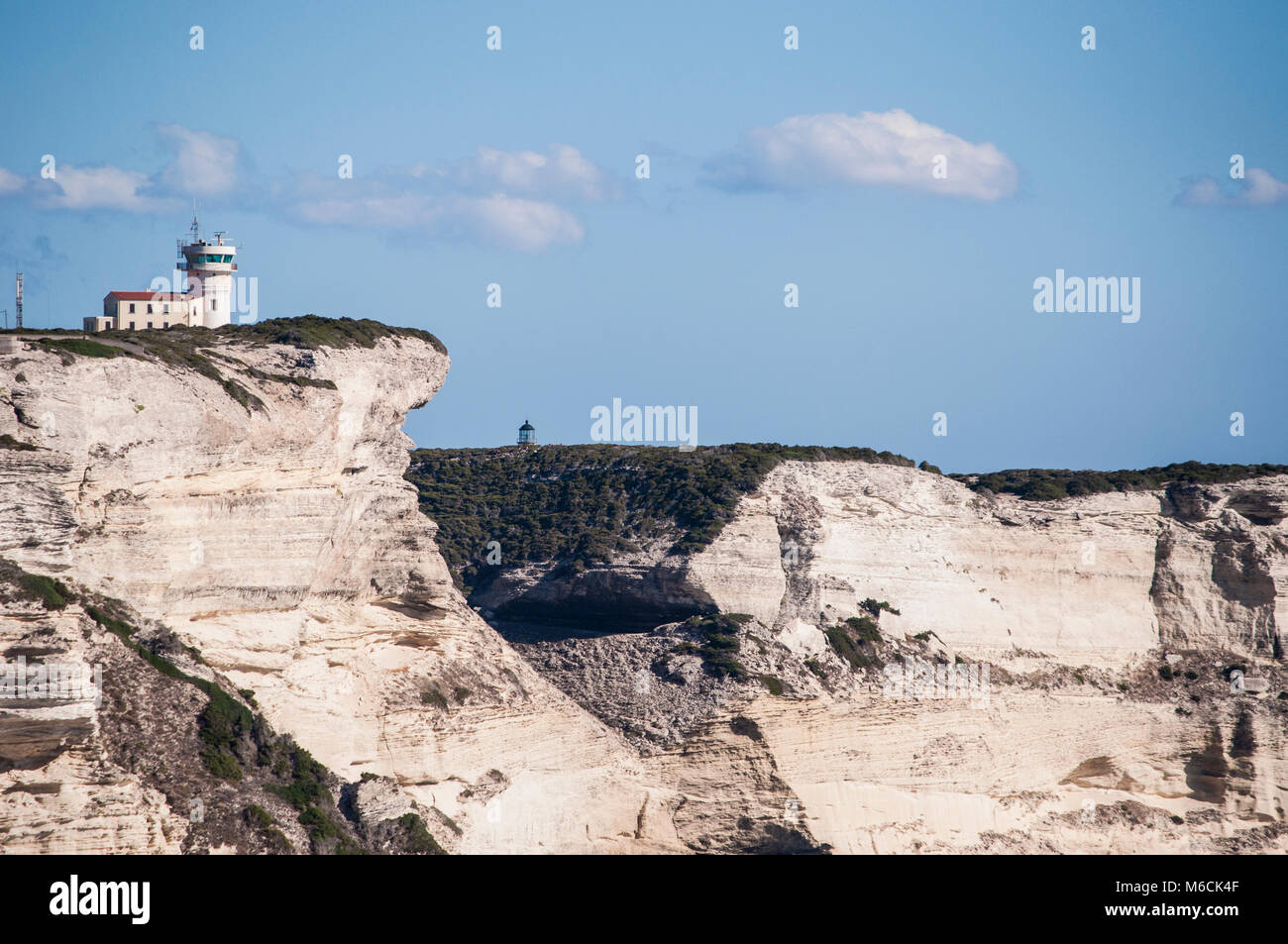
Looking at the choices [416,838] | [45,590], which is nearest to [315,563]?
[416,838]

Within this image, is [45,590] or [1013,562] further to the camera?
[1013,562]

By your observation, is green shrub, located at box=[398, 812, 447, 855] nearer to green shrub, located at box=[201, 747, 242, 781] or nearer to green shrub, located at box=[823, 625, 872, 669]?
green shrub, located at box=[201, 747, 242, 781]

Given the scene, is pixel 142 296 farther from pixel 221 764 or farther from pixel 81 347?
pixel 221 764

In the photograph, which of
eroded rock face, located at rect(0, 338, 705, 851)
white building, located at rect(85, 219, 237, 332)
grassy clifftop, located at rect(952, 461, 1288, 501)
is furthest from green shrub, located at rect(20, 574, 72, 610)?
grassy clifftop, located at rect(952, 461, 1288, 501)

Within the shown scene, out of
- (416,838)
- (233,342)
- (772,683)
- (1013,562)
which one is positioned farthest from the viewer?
(1013,562)

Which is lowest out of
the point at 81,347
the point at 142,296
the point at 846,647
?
the point at 846,647

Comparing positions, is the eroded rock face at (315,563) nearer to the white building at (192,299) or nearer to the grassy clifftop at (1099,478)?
the white building at (192,299)
